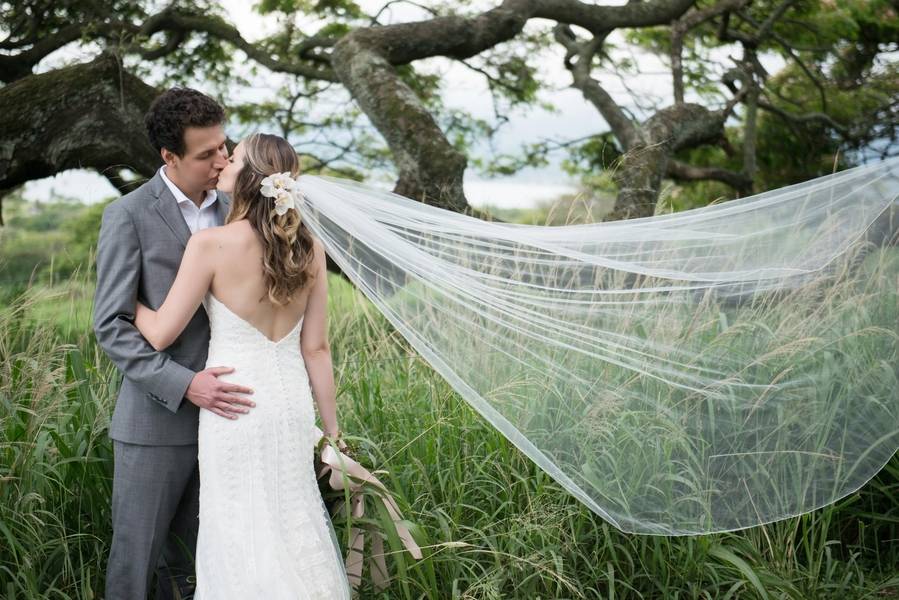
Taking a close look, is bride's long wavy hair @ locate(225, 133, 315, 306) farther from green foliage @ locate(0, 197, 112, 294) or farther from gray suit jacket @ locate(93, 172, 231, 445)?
green foliage @ locate(0, 197, 112, 294)

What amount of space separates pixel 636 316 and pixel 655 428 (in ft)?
1.23

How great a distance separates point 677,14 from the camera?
831 centimetres

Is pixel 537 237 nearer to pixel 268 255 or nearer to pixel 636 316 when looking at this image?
pixel 636 316

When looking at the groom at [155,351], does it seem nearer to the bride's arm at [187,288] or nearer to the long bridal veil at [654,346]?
the bride's arm at [187,288]

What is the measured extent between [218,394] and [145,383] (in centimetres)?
22

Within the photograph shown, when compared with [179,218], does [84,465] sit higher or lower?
lower

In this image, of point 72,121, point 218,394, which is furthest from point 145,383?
point 72,121

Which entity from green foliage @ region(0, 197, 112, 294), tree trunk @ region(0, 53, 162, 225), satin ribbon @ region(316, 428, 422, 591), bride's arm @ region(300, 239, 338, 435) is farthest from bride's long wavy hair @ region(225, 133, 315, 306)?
green foliage @ region(0, 197, 112, 294)

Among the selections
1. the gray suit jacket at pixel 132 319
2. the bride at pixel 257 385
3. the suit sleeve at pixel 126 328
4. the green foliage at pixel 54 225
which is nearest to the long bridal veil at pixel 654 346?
the bride at pixel 257 385

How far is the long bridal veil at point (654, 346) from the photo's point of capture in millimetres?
2920

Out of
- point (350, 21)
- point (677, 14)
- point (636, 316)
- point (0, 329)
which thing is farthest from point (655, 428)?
point (350, 21)

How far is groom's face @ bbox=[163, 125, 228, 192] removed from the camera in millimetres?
2717

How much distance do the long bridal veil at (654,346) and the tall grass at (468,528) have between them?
274 millimetres

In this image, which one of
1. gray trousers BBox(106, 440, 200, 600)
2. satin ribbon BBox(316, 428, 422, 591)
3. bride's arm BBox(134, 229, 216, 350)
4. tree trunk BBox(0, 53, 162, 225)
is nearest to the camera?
bride's arm BBox(134, 229, 216, 350)
